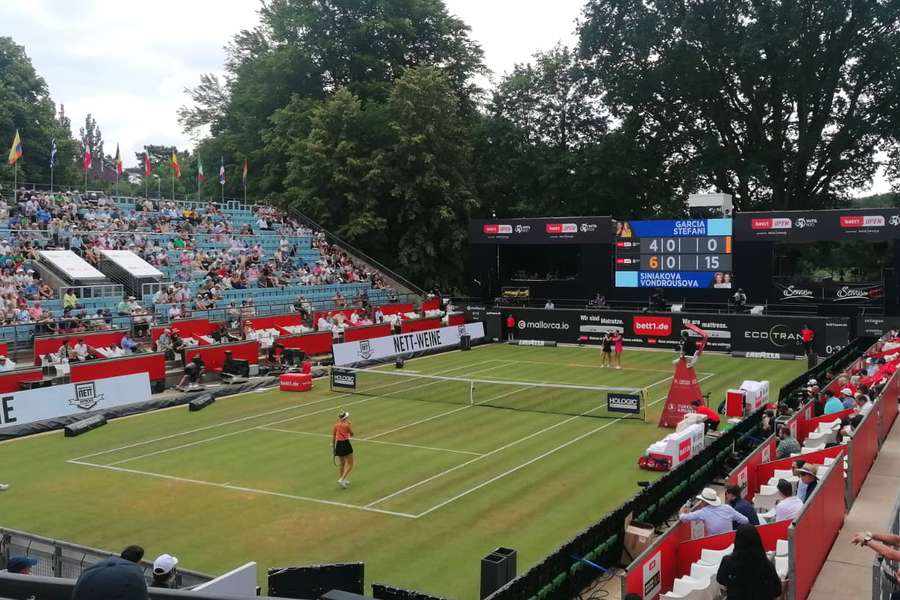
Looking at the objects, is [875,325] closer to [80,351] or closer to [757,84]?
[757,84]

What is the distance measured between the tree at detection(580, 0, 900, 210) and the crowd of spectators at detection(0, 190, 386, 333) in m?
26.2

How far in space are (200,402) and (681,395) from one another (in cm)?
1618

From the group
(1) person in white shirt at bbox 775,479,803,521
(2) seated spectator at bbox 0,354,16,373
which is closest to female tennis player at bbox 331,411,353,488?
(1) person in white shirt at bbox 775,479,803,521

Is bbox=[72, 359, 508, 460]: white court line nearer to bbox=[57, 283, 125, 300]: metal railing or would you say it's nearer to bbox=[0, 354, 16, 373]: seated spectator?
bbox=[0, 354, 16, 373]: seated spectator

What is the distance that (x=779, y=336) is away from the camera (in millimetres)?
41438

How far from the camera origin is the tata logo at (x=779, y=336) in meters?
40.9

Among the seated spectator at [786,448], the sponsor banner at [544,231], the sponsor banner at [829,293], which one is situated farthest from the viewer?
the sponsor banner at [544,231]

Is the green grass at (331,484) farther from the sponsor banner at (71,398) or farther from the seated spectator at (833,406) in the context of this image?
the seated spectator at (833,406)

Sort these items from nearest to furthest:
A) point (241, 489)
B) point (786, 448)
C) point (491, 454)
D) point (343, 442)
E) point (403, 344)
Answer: point (786, 448), point (343, 442), point (241, 489), point (491, 454), point (403, 344)

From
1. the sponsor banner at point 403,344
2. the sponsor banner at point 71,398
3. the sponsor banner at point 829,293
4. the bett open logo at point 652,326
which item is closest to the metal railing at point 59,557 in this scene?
the sponsor banner at point 71,398

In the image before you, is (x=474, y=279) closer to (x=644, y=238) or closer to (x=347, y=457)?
(x=644, y=238)

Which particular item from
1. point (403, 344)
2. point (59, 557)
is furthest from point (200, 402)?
point (59, 557)

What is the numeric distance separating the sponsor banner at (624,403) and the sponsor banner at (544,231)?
82.0 ft

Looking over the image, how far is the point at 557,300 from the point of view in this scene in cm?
5378
